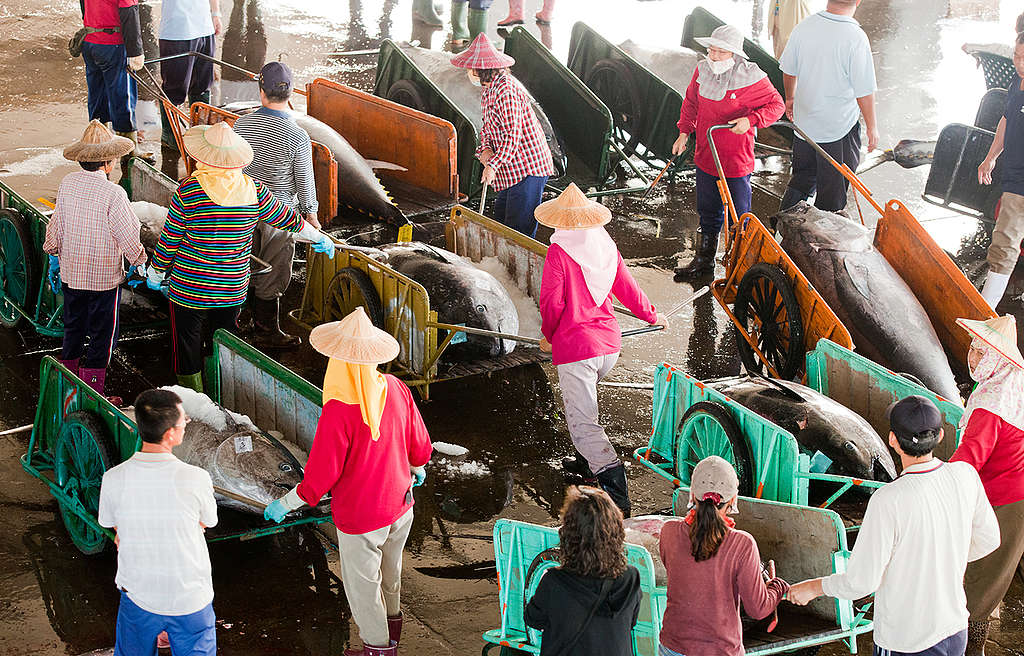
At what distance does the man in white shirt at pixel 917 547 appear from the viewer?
4.53m

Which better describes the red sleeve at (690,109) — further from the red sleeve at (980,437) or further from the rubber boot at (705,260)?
the red sleeve at (980,437)

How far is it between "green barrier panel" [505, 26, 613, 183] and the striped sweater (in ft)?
15.4

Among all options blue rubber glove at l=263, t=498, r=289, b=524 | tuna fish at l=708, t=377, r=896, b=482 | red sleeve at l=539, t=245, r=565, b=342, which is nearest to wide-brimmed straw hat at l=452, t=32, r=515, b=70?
red sleeve at l=539, t=245, r=565, b=342

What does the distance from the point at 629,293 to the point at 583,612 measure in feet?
10.4

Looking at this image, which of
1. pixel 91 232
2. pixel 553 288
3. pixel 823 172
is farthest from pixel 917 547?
pixel 823 172

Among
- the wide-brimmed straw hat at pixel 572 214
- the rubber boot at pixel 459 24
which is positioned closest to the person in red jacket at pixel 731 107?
the wide-brimmed straw hat at pixel 572 214

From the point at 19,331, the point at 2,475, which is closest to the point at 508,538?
the point at 2,475

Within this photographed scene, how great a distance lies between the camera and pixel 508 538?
5363mm

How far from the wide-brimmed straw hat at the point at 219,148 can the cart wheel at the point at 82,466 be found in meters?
1.67

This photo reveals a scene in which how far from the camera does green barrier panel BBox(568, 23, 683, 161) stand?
1175cm

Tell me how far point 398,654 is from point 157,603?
4.62 feet

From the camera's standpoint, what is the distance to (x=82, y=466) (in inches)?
238

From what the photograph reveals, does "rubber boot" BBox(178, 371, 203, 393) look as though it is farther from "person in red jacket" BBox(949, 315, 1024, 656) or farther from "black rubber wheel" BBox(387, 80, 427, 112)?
"black rubber wheel" BBox(387, 80, 427, 112)

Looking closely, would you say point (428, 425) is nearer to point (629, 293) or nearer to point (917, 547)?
point (629, 293)
